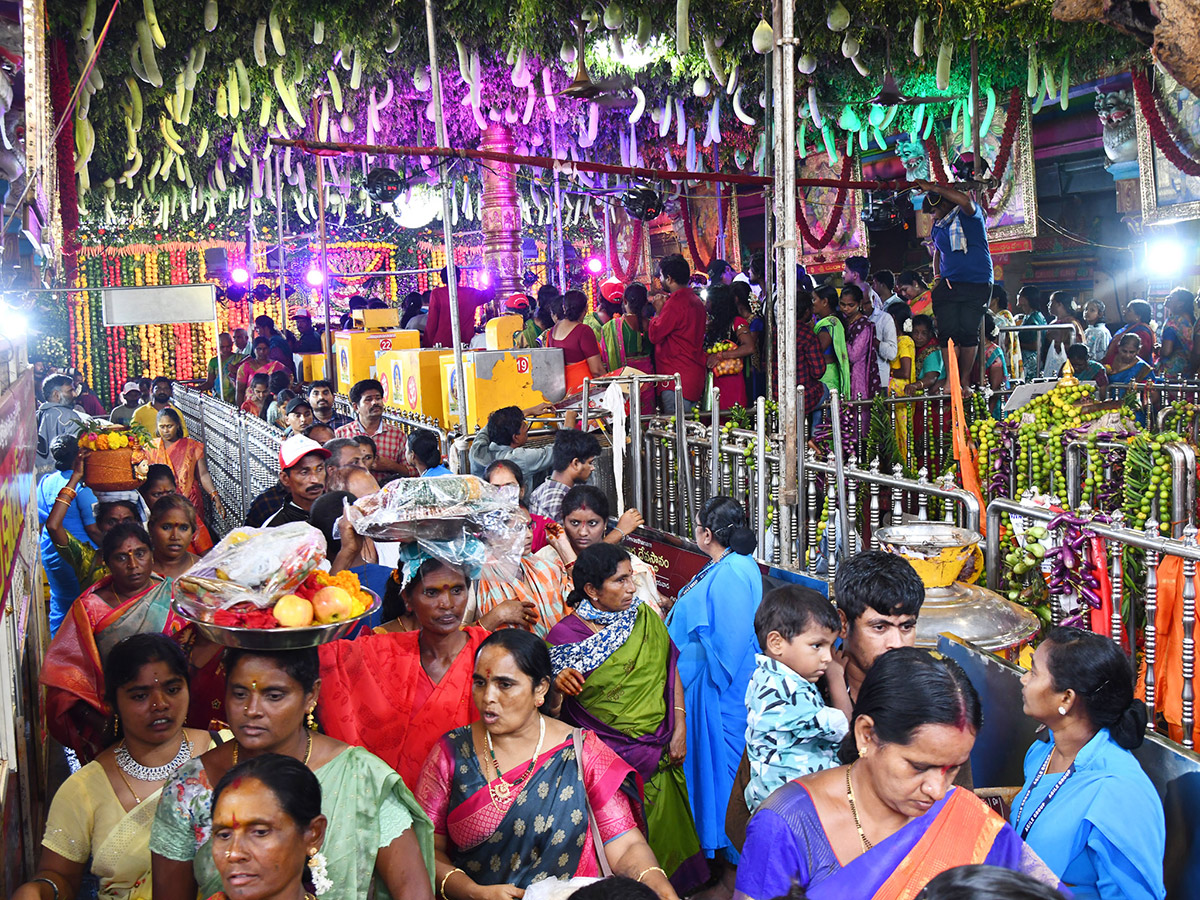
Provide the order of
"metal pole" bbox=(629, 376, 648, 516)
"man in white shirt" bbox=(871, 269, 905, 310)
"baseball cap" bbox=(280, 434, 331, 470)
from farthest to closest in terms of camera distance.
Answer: "man in white shirt" bbox=(871, 269, 905, 310) < "metal pole" bbox=(629, 376, 648, 516) < "baseball cap" bbox=(280, 434, 331, 470)

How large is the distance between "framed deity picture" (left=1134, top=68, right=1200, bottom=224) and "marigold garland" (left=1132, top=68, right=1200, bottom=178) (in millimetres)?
108

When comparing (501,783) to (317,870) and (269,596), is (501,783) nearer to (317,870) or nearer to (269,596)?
(317,870)

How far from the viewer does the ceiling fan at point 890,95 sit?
9508 mm

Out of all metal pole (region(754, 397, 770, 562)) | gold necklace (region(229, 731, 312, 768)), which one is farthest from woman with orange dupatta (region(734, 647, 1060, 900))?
metal pole (region(754, 397, 770, 562))

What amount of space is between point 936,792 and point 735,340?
21.3 ft

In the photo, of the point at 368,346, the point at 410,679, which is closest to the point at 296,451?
the point at 410,679

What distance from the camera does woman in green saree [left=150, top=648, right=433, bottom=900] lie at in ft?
7.36

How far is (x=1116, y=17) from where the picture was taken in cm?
448

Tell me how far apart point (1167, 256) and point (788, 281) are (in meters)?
9.35

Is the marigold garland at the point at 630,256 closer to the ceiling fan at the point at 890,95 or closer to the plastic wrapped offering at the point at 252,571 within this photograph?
the ceiling fan at the point at 890,95

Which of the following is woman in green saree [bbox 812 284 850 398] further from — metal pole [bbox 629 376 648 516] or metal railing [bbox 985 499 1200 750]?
metal railing [bbox 985 499 1200 750]

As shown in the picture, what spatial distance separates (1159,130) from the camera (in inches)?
384

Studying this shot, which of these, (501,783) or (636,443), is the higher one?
(636,443)

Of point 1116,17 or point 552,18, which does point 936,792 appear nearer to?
point 1116,17
